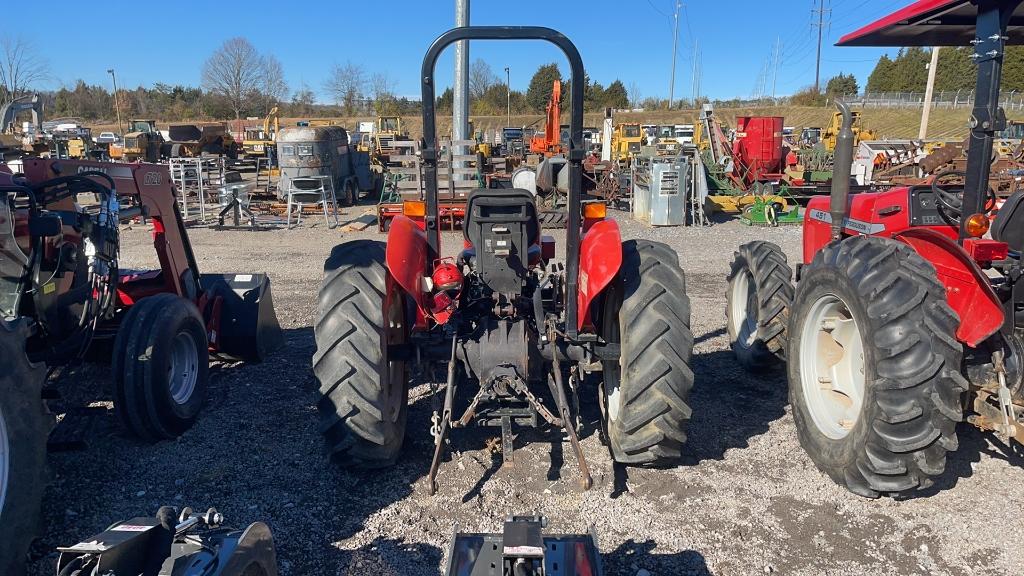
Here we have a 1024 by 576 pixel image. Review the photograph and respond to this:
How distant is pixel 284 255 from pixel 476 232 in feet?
27.3

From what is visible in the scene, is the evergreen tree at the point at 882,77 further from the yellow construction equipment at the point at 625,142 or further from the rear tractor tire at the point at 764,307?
the rear tractor tire at the point at 764,307

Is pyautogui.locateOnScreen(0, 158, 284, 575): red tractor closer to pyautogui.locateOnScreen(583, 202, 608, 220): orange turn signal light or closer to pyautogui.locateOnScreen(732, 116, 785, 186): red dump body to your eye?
pyautogui.locateOnScreen(583, 202, 608, 220): orange turn signal light

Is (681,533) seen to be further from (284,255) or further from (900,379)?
(284,255)

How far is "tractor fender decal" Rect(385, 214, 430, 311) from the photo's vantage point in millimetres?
3656

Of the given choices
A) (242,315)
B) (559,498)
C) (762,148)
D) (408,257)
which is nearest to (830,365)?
(559,498)

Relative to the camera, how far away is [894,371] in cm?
315

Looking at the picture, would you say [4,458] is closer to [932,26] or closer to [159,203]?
[159,203]

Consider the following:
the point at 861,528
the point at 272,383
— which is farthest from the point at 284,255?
the point at 861,528

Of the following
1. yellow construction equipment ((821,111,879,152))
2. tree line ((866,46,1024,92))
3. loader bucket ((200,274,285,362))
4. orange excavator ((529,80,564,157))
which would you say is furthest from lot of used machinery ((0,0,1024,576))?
tree line ((866,46,1024,92))

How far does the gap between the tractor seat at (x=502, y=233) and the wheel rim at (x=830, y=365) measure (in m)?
1.68

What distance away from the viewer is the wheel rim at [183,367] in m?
4.51

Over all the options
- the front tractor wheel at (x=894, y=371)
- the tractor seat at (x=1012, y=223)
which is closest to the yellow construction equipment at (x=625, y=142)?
the tractor seat at (x=1012, y=223)

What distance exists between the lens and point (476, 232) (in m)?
3.91

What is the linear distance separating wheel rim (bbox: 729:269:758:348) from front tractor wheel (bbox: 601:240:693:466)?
2.15 m
